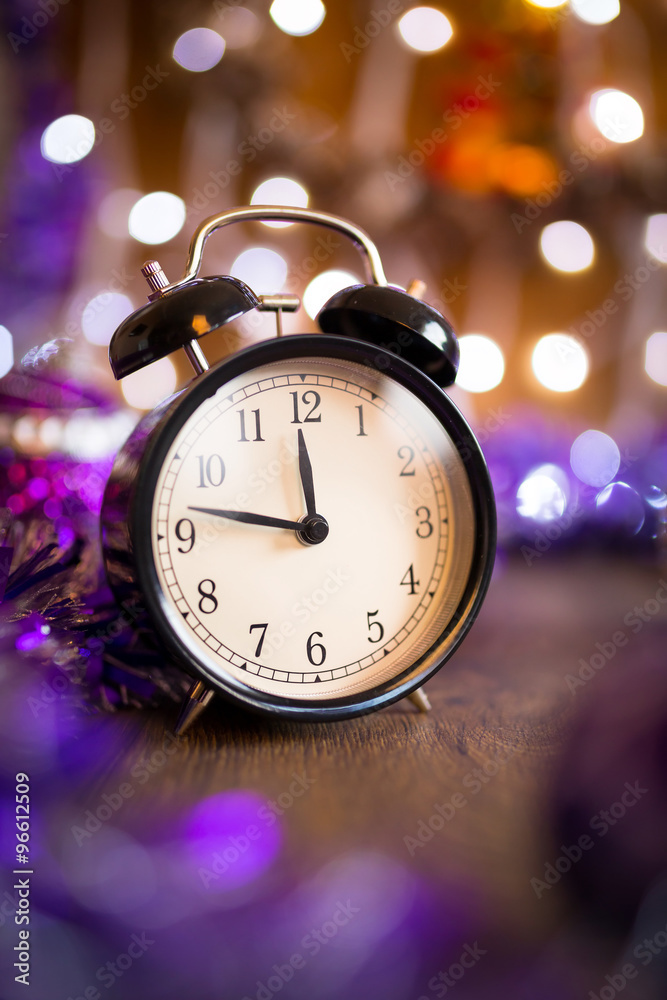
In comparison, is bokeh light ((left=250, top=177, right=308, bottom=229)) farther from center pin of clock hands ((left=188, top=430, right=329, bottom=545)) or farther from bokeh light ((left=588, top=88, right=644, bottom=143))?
center pin of clock hands ((left=188, top=430, right=329, bottom=545))

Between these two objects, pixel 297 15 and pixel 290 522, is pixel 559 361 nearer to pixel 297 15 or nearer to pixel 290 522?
pixel 297 15

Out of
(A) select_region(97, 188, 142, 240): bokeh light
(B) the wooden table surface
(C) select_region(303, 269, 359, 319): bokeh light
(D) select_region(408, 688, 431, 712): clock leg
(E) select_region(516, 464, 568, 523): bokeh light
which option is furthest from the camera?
(C) select_region(303, 269, 359, 319): bokeh light

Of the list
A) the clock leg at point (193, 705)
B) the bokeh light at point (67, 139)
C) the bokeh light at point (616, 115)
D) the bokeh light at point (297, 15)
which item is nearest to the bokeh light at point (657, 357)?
the bokeh light at point (616, 115)

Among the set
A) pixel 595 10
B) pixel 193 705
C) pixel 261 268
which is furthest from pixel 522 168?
pixel 193 705

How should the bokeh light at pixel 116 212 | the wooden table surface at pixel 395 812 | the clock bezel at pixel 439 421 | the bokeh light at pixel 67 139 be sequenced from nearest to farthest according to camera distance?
the wooden table surface at pixel 395 812 → the clock bezel at pixel 439 421 → the bokeh light at pixel 67 139 → the bokeh light at pixel 116 212

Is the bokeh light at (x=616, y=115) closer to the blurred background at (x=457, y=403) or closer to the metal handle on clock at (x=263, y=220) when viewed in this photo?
the blurred background at (x=457, y=403)

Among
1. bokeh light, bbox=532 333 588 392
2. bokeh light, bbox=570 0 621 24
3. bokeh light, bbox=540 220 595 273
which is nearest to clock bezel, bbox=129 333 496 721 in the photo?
bokeh light, bbox=532 333 588 392
